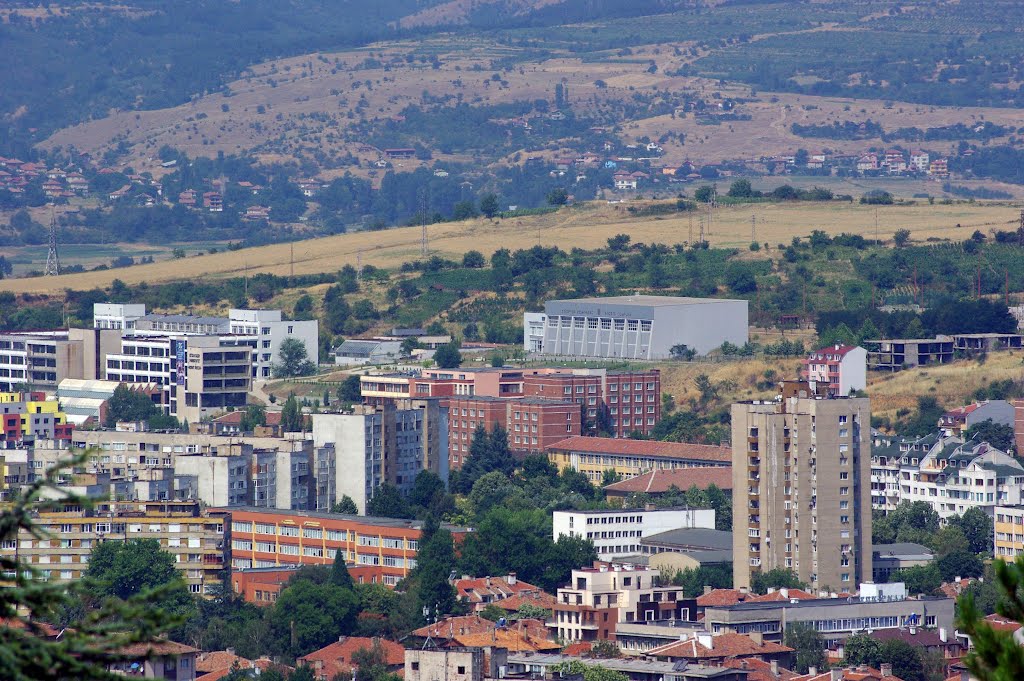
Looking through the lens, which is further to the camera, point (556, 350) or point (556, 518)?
point (556, 350)

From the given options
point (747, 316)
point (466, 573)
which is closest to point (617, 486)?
point (466, 573)

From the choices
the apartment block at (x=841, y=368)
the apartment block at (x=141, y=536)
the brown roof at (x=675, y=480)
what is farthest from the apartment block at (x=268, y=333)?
the apartment block at (x=141, y=536)

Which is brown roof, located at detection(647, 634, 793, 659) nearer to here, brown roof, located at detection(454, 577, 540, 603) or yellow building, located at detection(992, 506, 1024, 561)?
brown roof, located at detection(454, 577, 540, 603)

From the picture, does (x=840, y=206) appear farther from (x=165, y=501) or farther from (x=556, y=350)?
(x=165, y=501)

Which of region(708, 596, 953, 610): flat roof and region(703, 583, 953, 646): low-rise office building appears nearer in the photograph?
region(703, 583, 953, 646): low-rise office building

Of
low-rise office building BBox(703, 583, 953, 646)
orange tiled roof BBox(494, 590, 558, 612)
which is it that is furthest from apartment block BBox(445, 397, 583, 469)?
low-rise office building BBox(703, 583, 953, 646)

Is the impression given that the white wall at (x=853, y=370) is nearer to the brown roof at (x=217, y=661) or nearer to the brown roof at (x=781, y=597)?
the brown roof at (x=781, y=597)
